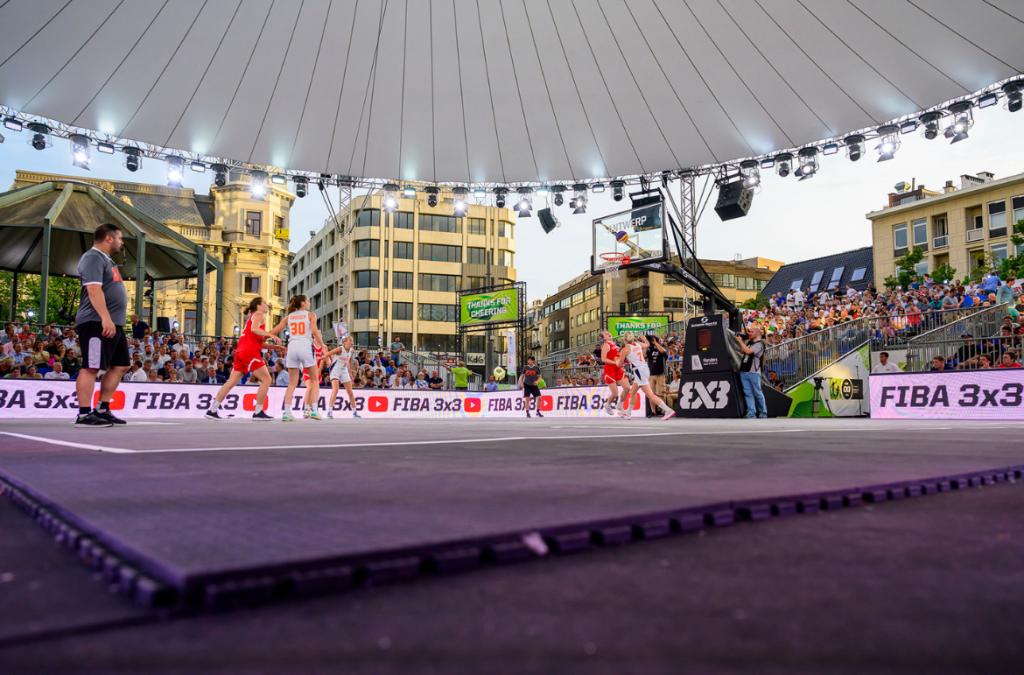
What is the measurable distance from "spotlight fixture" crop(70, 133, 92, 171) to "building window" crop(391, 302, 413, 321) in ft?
146

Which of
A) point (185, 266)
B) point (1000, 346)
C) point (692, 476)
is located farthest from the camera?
point (185, 266)

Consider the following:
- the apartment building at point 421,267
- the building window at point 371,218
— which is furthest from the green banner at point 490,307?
the building window at point 371,218

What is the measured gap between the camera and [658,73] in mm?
20500

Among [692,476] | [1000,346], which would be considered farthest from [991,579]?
[1000,346]

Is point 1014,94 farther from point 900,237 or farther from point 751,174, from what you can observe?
point 900,237

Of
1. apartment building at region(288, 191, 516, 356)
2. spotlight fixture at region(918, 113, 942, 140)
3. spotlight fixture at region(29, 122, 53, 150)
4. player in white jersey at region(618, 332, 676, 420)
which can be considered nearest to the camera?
player in white jersey at region(618, 332, 676, 420)

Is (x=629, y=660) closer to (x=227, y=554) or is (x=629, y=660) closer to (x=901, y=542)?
(x=227, y=554)

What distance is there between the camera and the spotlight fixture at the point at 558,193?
25656 mm

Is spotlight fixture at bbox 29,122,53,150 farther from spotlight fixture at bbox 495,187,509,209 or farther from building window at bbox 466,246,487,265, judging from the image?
building window at bbox 466,246,487,265

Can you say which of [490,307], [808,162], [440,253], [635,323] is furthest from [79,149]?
[440,253]

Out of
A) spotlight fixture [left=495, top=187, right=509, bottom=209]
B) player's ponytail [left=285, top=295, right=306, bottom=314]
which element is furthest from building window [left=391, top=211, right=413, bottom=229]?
player's ponytail [left=285, top=295, right=306, bottom=314]

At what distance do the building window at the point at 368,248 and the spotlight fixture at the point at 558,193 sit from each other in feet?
140

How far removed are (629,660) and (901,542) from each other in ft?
3.73

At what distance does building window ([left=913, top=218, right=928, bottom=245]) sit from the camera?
5259 cm
